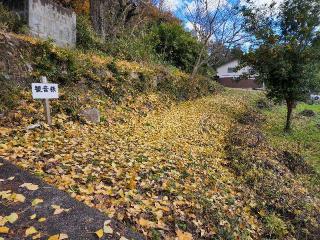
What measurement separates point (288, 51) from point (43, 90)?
10.5m

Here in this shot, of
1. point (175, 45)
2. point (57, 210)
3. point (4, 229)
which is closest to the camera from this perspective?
point (4, 229)

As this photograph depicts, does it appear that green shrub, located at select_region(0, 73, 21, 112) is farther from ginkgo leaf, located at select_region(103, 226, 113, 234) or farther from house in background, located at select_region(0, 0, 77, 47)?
ginkgo leaf, located at select_region(103, 226, 113, 234)

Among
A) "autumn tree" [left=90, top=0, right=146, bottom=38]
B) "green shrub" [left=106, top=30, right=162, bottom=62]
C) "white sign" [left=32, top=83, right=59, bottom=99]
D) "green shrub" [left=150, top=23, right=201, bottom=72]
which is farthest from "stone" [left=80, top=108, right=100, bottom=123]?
"green shrub" [left=150, top=23, right=201, bottom=72]

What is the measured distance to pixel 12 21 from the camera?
8.33 m

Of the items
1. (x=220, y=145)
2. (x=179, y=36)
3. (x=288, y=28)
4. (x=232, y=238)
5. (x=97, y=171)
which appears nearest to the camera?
(x=232, y=238)

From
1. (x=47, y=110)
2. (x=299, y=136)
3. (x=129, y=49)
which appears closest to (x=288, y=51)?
(x=299, y=136)

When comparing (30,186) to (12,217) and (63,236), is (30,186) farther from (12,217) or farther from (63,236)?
(63,236)

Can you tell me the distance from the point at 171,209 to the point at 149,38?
1443cm

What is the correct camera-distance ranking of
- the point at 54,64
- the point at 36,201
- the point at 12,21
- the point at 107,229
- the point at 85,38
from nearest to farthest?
the point at 107,229 → the point at 36,201 → the point at 54,64 → the point at 12,21 → the point at 85,38

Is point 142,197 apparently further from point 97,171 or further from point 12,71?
point 12,71

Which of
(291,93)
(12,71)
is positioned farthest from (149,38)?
(12,71)

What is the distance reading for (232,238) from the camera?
13.1ft

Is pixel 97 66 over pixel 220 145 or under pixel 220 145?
over

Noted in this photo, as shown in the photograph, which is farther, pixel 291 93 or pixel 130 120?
pixel 291 93
